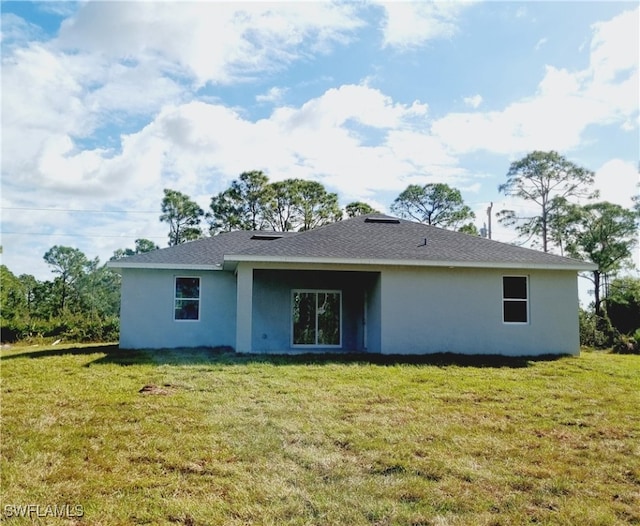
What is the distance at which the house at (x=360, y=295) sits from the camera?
45.1 feet

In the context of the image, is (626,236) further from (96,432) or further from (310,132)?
(96,432)

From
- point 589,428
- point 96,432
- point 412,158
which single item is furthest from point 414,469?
point 412,158

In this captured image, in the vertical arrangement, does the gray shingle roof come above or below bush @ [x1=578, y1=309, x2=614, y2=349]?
above

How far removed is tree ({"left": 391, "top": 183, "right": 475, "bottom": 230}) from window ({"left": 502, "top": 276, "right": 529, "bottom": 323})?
23.0 meters

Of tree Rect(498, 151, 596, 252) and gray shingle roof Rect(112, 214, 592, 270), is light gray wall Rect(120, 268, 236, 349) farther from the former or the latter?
tree Rect(498, 151, 596, 252)

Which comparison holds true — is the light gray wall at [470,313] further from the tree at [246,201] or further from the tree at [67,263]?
the tree at [67,263]

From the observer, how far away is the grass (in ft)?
13.1

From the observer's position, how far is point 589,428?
257 inches

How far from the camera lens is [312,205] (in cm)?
3725

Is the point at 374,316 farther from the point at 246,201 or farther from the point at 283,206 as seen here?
the point at 246,201

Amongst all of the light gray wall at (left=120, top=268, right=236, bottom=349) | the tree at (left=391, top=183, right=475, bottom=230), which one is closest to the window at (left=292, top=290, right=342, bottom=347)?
the light gray wall at (left=120, top=268, right=236, bottom=349)

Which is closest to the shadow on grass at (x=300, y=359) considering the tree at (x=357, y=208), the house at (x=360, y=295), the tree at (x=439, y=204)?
the house at (x=360, y=295)

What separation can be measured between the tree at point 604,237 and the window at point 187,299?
76.0 feet

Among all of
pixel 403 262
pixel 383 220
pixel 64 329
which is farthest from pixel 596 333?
pixel 64 329
